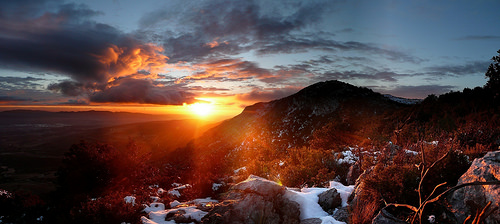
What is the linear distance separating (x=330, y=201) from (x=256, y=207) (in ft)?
7.59

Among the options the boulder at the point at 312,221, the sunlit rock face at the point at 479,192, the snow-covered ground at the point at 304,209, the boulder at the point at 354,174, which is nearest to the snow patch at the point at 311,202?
the snow-covered ground at the point at 304,209

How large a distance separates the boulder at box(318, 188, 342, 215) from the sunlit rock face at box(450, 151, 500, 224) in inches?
108

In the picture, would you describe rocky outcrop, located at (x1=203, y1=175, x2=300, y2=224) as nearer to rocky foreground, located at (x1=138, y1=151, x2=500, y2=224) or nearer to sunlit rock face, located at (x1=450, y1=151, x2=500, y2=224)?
rocky foreground, located at (x1=138, y1=151, x2=500, y2=224)

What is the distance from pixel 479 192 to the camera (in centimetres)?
442

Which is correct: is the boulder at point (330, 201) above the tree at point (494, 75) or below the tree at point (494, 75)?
below

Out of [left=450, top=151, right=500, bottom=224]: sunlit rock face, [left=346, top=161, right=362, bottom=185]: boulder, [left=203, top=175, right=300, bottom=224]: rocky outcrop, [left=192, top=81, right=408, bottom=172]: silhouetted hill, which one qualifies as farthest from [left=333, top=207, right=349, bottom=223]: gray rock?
[left=192, top=81, right=408, bottom=172]: silhouetted hill

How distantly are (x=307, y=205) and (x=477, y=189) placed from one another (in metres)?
3.88

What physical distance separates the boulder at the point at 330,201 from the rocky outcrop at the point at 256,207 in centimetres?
91

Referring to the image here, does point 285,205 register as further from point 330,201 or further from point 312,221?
point 330,201

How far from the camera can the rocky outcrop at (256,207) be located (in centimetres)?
630

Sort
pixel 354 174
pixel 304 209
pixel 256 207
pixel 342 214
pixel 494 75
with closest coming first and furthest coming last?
pixel 342 214, pixel 256 207, pixel 304 209, pixel 354 174, pixel 494 75

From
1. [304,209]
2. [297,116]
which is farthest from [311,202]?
[297,116]

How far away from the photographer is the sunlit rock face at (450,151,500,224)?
13.7 feet

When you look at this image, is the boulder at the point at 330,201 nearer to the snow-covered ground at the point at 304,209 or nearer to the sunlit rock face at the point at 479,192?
the snow-covered ground at the point at 304,209
